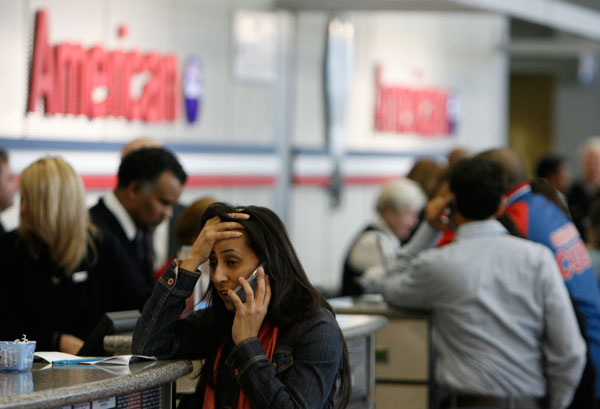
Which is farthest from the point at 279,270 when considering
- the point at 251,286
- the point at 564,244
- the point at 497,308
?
the point at 564,244

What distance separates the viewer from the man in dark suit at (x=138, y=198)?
4.43 m

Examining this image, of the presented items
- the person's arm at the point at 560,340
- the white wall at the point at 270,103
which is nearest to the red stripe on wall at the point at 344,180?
the white wall at the point at 270,103

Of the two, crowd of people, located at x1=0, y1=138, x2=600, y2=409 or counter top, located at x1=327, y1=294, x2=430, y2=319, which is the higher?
crowd of people, located at x1=0, y1=138, x2=600, y2=409

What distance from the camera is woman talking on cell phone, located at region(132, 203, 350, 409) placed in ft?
8.84

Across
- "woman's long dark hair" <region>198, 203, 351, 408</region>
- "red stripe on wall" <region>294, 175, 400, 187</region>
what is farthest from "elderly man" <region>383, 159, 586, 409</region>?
"red stripe on wall" <region>294, 175, 400, 187</region>

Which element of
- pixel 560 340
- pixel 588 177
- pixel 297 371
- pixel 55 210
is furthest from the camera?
pixel 588 177

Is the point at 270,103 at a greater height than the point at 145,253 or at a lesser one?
greater

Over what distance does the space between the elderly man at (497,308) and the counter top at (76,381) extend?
1657mm

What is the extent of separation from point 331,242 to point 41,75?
501 cm

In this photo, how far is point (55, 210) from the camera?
3848 mm

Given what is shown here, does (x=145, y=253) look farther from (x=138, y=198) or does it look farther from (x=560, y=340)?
(x=560, y=340)

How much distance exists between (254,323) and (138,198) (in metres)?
1.82

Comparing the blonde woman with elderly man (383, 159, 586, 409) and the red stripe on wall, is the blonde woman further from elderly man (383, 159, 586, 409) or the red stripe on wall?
the red stripe on wall

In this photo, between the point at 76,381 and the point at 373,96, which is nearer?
the point at 76,381
